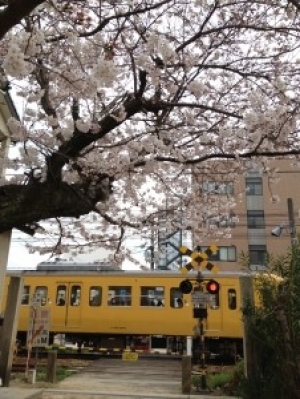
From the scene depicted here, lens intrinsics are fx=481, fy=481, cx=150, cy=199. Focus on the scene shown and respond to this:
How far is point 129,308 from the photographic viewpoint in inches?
519

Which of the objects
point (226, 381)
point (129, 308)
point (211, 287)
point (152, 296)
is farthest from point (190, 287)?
point (129, 308)

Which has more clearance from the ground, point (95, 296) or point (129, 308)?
point (95, 296)

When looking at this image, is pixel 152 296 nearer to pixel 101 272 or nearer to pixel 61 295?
pixel 101 272

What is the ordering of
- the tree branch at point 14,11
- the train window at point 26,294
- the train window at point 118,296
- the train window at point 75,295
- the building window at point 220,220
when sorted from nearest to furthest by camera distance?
the tree branch at point 14,11 < the building window at point 220,220 < the train window at point 118,296 < the train window at point 75,295 < the train window at point 26,294

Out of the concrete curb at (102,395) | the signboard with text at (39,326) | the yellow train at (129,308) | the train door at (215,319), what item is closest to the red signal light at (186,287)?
the concrete curb at (102,395)

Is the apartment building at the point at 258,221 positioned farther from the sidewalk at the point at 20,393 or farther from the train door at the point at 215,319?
the sidewalk at the point at 20,393

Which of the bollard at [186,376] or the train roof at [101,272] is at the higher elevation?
the train roof at [101,272]

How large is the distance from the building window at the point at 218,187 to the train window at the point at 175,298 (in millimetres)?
4552

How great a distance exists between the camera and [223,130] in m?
5.94

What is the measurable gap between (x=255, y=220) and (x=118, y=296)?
2047cm

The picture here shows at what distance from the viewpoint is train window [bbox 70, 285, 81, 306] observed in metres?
13.5

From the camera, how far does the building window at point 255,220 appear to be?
31.9 metres

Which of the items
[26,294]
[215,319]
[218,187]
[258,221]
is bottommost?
[215,319]

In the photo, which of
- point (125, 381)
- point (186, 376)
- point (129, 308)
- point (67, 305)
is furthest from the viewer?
point (67, 305)
